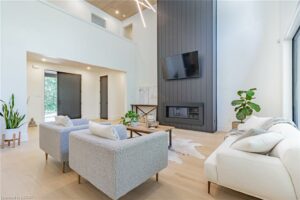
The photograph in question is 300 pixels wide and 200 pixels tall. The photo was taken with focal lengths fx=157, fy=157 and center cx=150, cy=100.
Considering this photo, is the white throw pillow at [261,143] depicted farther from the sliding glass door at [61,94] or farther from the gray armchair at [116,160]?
the sliding glass door at [61,94]

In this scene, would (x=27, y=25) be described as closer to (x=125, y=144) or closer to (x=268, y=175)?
(x=125, y=144)

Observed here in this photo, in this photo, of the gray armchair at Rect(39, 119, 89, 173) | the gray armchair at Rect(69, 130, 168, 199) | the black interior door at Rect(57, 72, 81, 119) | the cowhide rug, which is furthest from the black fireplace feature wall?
the black interior door at Rect(57, 72, 81, 119)

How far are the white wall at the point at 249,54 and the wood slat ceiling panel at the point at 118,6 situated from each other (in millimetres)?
3366

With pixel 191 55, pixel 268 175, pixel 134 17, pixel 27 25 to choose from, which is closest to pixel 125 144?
pixel 268 175

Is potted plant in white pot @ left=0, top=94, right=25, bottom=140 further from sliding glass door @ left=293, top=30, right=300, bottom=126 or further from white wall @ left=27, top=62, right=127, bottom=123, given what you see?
sliding glass door @ left=293, top=30, right=300, bottom=126

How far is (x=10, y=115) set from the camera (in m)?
3.43

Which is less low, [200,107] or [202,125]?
[200,107]

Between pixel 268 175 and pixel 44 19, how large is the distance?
5678 mm

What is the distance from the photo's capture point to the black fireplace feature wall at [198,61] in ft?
15.2

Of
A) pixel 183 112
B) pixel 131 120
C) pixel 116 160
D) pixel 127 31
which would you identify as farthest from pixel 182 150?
pixel 127 31

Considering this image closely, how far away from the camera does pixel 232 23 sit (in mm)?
4680

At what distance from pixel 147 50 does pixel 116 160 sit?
6139 millimetres

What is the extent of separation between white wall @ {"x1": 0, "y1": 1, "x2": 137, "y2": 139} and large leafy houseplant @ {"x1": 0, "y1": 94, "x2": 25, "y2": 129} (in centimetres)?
19

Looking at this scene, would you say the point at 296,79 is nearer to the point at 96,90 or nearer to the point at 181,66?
the point at 181,66
